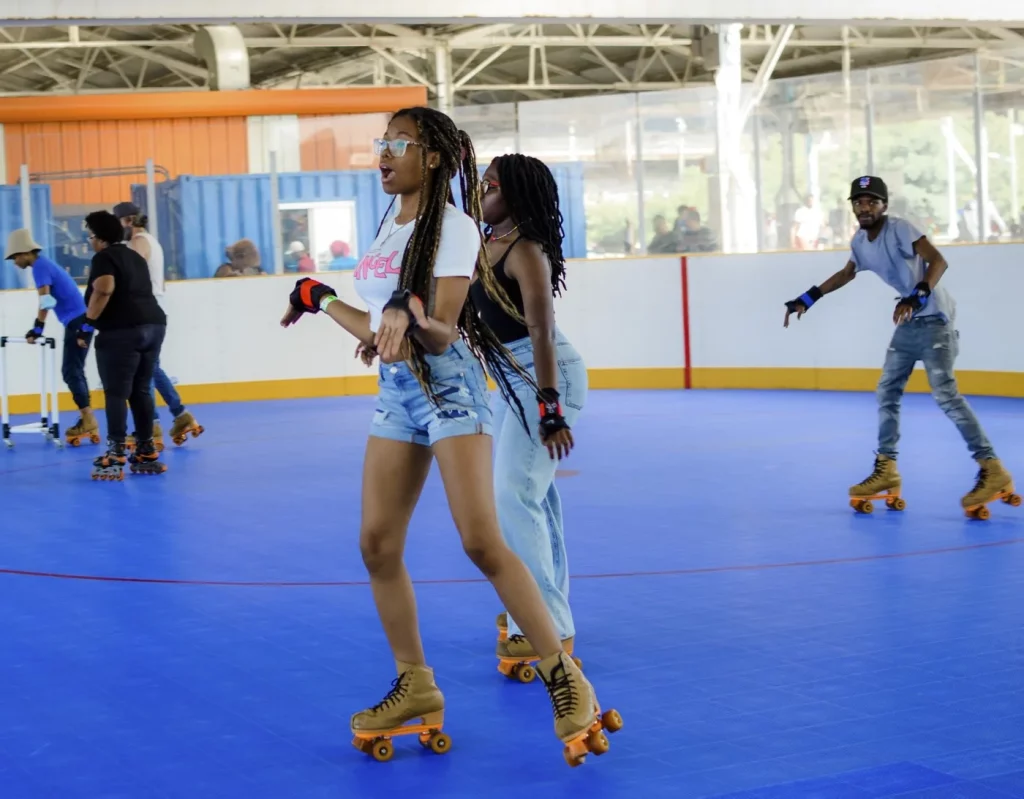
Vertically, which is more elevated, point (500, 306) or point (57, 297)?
point (57, 297)

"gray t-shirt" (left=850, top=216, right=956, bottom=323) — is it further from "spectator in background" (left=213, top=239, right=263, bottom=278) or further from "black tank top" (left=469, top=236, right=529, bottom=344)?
"spectator in background" (left=213, top=239, right=263, bottom=278)

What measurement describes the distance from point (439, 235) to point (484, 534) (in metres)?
0.71

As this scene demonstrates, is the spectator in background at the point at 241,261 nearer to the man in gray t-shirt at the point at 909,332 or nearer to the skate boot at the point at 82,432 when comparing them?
the skate boot at the point at 82,432

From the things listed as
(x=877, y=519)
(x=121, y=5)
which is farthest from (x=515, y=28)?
(x=877, y=519)

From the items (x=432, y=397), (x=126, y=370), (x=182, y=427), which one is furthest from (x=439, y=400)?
(x=182, y=427)

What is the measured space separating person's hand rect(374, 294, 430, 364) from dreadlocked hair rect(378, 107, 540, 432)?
149mm

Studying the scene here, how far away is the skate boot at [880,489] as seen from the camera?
285 inches

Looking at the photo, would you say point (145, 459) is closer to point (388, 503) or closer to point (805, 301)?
point (805, 301)

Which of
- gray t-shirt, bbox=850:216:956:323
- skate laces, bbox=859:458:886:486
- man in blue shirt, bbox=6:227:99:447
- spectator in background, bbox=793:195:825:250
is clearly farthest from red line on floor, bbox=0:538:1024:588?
spectator in background, bbox=793:195:825:250

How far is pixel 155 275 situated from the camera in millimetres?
10922

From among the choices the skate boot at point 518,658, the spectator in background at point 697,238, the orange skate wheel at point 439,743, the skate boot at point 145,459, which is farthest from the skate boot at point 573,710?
the spectator in background at point 697,238

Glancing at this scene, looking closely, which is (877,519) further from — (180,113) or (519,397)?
(180,113)

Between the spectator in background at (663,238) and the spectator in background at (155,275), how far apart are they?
7972 mm

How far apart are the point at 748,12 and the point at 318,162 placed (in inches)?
249
